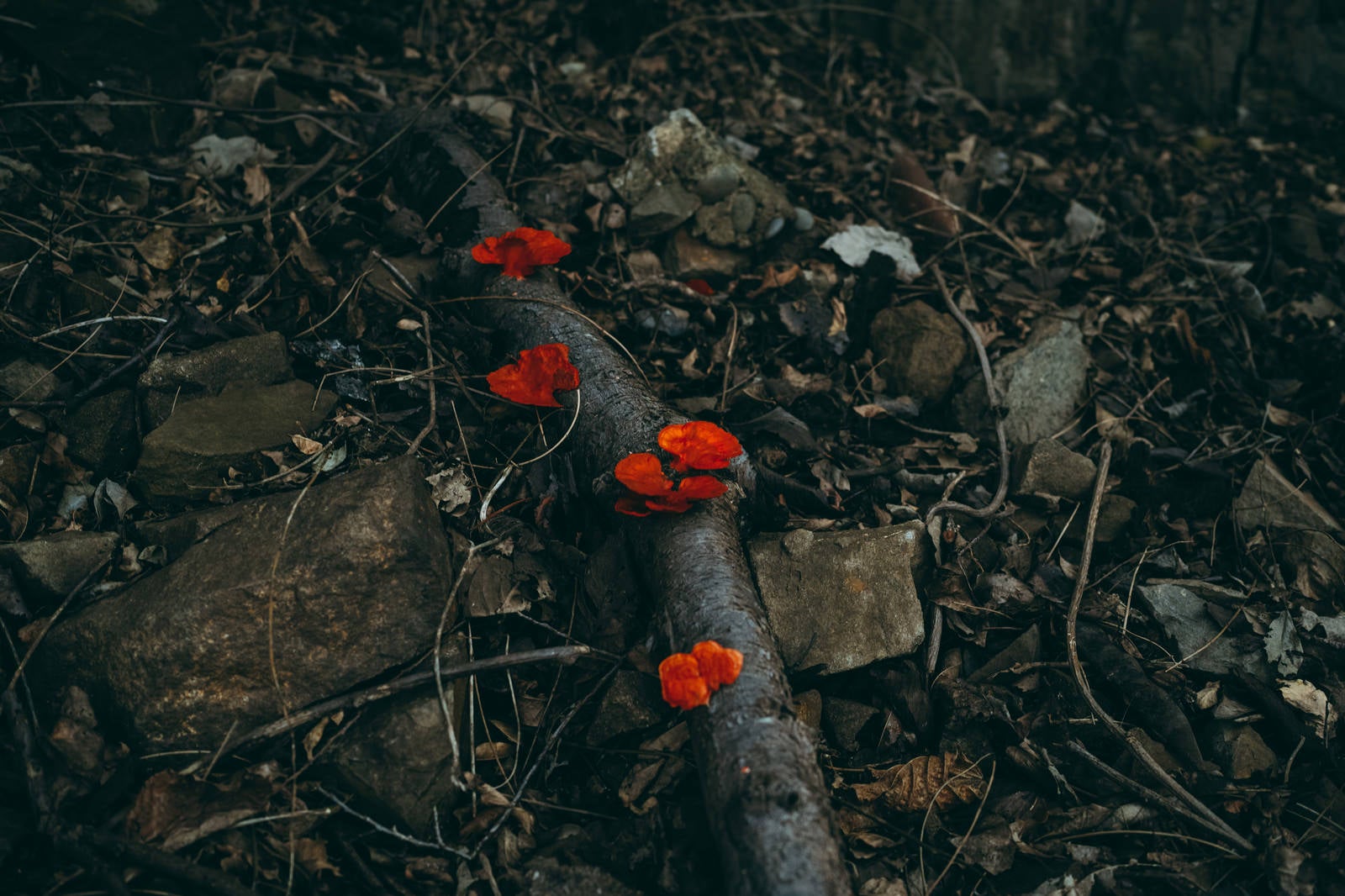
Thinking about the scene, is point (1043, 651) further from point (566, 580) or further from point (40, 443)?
→ point (40, 443)

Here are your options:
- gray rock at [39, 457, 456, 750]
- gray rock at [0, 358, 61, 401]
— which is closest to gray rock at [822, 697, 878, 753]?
gray rock at [39, 457, 456, 750]

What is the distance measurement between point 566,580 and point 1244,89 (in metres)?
6.17

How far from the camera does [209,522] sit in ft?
7.99

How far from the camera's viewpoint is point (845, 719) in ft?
8.07

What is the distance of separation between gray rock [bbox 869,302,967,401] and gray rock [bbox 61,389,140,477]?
312 centimetres

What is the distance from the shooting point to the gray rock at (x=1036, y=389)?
3.39m

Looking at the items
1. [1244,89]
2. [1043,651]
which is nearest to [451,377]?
[1043,651]

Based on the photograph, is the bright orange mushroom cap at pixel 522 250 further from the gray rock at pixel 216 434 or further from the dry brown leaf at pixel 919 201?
the dry brown leaf at pixel 919 201

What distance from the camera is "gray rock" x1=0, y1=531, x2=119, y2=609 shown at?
7.75 feet

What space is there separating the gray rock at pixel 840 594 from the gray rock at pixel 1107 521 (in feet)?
2.70

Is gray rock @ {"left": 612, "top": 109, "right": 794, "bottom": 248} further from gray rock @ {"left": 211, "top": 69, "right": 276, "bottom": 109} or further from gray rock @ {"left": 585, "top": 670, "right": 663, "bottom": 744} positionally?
gray rock @ {"left": 585, "top": 670, "right": 663, "bottom": 744}

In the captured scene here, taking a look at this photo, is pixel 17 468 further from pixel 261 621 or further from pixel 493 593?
pixel 493 593

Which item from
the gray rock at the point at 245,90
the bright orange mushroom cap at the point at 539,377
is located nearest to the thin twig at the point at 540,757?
the bright orange mushroom cap at the point at 539,377

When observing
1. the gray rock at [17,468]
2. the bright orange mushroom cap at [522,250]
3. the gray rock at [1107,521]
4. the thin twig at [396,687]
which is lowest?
the gray rock at [1107,521]
